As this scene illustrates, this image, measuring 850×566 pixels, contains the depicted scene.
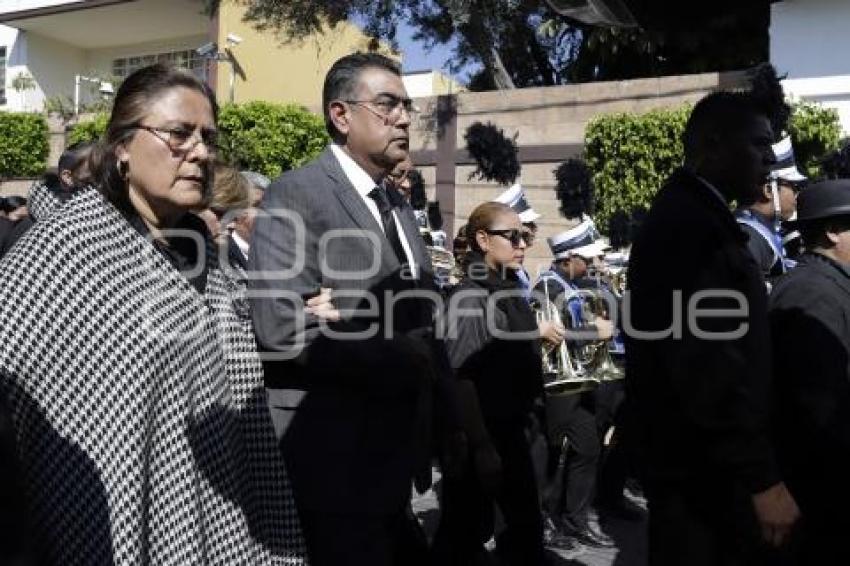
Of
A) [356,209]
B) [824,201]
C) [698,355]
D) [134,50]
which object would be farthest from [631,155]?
[134,50]

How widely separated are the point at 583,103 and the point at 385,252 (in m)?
12.7

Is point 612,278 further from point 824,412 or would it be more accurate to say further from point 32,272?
point 32,272

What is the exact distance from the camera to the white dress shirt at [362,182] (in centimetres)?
283

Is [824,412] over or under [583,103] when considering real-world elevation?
under

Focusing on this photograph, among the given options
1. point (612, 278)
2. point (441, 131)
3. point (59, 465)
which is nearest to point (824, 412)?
point (59, 465)

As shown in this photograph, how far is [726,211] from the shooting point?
3.03m

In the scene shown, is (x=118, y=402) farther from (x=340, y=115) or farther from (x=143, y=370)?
(x=340, y=115)

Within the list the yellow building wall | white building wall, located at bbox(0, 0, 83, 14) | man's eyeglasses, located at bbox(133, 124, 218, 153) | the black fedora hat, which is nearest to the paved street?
the black fedora hat

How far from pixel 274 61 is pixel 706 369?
22.3m

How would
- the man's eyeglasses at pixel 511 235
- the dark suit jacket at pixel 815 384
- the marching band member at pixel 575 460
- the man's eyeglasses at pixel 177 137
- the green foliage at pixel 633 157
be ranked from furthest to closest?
1. the green foliage at pixel 633 157
2. the marching band member at pixel 575 460
3. the man's eyeglasses at pixel 511 235
4. the dark suit jacket at pixel 815 384
5. the man's eyeglasses at pixel 177 137

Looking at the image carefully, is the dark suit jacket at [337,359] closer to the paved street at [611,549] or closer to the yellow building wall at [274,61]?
the paved street at [611,549]

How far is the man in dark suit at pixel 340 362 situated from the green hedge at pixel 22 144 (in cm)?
1957

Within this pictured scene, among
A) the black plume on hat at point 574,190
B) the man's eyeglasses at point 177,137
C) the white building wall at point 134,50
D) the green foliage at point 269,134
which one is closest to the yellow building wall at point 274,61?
the white building wall at point 134,50

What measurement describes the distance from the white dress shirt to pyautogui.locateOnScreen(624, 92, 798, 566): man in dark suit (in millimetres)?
786
